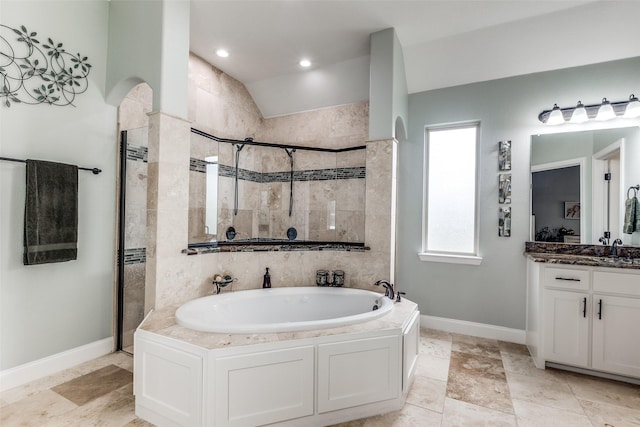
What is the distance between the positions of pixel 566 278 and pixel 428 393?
1.45 metres

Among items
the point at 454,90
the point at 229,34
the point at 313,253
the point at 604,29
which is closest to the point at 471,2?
the point at 454,90

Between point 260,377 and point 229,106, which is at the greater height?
point 229,106

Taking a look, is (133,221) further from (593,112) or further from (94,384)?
(593,112)

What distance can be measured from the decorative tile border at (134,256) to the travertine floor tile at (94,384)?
85 centimetres

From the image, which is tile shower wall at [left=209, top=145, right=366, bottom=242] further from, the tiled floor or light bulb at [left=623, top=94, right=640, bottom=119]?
light bulb at [left=623, top=94, right=640, bottom=119]

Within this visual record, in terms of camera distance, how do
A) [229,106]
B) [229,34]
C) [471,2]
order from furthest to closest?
[229,106] < [229,34] < [471,2]

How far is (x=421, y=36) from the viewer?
9.50ft

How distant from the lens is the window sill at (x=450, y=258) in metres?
3.21

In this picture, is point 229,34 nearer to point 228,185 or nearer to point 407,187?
point 228,185

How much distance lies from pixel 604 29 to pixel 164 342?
4.07 meters

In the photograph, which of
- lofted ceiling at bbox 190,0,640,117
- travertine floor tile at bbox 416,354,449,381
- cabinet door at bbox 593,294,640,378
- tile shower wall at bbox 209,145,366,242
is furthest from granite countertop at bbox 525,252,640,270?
lofted ceiling at bbox 190,0,640,117

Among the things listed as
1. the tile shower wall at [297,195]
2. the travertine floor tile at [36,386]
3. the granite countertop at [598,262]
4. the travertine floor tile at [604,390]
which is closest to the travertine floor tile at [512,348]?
the travertine floor tile at [604,390]

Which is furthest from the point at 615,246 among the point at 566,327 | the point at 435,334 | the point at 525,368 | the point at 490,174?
the point at 435,334

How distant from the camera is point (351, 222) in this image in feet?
11.2
